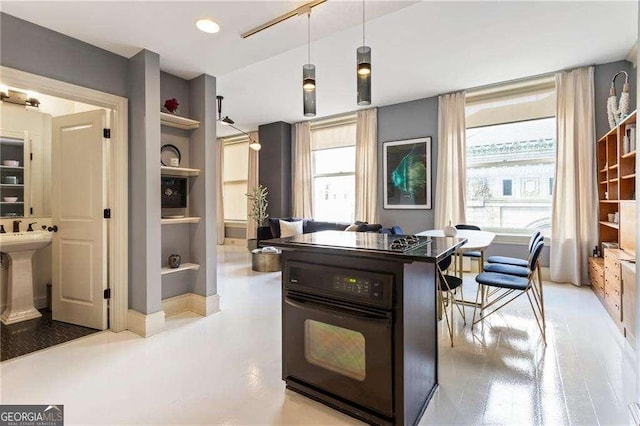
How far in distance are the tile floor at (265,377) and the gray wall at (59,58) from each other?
227 centimetres

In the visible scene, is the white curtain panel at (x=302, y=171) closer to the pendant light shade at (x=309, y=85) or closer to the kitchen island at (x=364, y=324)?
the pendant light shade at (x=309, y=85)

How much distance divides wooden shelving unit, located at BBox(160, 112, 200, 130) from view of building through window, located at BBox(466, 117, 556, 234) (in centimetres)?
435

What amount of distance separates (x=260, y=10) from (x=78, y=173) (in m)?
2.37

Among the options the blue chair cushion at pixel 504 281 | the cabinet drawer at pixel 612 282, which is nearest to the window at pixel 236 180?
the blue chair cushion at pixel 504 281

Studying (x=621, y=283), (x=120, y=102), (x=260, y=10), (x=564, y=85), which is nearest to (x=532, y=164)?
(x=564, y=85)

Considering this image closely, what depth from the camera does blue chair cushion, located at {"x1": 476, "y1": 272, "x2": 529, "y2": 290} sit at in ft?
8.32

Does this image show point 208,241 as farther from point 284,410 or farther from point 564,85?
point 564,85

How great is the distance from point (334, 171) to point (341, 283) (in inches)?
212

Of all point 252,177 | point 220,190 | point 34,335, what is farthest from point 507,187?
point 220,190

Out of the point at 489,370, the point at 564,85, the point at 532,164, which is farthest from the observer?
the point at 532,164

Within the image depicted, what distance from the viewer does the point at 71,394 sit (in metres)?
1.90

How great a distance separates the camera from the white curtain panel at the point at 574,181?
411 centimetres

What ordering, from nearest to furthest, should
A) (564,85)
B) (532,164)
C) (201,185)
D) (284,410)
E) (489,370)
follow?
(284,410), (489,370), (201,185), (564,85), (532,164)

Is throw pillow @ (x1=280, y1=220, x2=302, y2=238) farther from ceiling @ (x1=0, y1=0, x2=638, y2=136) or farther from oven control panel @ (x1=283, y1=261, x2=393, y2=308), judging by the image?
oven control panel @ (x1=283, y1=261, x2=393, y2=308)
